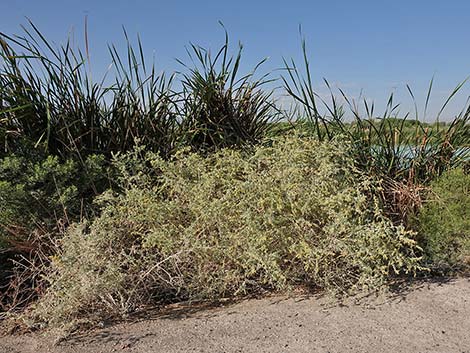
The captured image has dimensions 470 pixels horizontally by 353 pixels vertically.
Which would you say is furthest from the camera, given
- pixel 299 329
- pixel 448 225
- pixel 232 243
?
pixel 448 225

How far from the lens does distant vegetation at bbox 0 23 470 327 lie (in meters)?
2.27

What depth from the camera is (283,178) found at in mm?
2539

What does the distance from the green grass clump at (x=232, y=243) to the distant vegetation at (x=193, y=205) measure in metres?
0.01

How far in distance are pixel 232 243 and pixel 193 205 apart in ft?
1.13

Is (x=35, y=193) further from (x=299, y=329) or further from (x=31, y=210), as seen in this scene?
(x=299, y=329)

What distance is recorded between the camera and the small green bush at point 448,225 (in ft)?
8.14

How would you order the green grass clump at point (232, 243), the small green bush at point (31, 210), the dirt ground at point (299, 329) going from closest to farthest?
the dirt ground at point (299, 329), the green grass clump at point (232, 243), the small green bush at point (31, 210)

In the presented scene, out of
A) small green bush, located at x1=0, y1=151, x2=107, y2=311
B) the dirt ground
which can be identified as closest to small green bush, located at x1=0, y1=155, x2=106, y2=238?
small green bush, located at x1=0, y1=151, x2=107, y2=311

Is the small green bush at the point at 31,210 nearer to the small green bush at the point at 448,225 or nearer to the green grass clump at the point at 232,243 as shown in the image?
the green grass clump at the point at 232,243

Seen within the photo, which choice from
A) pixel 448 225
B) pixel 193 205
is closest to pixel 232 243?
pixel 193 205

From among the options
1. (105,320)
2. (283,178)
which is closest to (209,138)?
(283,178)

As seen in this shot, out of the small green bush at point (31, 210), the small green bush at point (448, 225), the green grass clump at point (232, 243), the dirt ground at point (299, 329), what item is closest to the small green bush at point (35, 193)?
the small green bush at point (31, 210)

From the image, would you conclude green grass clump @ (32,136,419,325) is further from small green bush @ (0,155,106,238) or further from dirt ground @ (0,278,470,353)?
small green bush @ (0,155,106,238)

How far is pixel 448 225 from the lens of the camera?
8.20 feet
